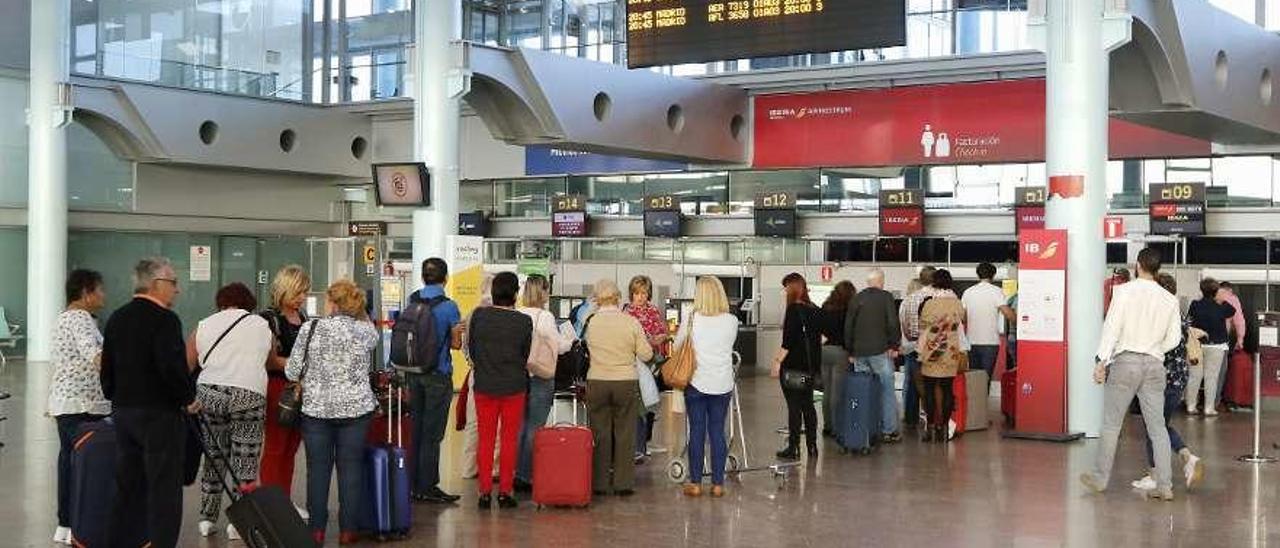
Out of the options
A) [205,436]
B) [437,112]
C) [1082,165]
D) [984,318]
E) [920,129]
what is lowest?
[205,436]

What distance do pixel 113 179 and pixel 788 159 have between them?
12118mm

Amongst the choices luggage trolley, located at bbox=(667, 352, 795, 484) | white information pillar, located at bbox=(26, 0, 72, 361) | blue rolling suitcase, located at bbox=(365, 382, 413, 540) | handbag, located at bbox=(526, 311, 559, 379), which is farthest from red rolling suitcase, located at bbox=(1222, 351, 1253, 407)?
white information pillar, located at bbox=(26, 0, 72, 361)

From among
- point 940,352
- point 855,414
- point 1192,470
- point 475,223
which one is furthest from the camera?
point 475,223

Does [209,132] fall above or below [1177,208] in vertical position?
above

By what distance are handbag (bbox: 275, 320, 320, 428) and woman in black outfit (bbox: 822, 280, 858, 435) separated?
5643 mm

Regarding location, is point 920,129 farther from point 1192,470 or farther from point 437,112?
point 1192,470

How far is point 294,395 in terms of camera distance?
845 centimetres

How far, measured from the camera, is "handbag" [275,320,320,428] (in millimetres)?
8383

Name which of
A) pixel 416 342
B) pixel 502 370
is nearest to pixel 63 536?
pixel 416 342

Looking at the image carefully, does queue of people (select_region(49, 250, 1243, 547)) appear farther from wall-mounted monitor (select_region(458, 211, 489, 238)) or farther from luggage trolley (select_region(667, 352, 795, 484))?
wall-mounted monitor (select_region(458, 211, 489, 238))

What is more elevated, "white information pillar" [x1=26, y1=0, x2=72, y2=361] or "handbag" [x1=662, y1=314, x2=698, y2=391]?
"white information pillar" [x1=26, y1=0, x2=72, y2=361]

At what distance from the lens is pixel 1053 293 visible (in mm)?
14219

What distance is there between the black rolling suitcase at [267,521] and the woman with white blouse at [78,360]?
1289 millimetres

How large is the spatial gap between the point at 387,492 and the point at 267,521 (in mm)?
1375
